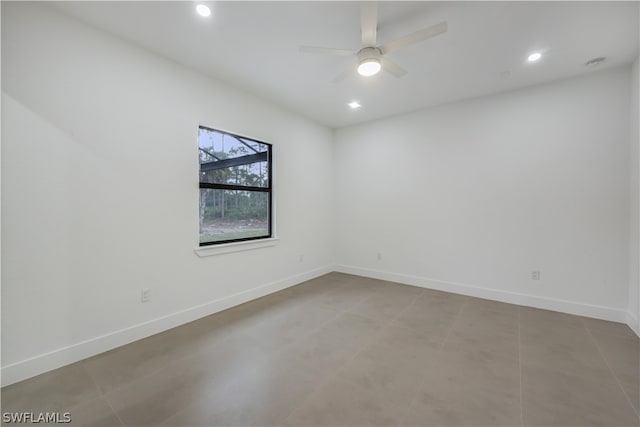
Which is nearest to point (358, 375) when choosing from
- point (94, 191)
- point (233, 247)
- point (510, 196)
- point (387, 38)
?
point (233, 247)

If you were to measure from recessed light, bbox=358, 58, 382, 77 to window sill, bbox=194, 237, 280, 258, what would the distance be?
243 centimetres

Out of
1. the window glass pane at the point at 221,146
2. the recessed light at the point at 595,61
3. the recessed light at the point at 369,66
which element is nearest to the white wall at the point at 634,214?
the recessed light at the point at 595,61

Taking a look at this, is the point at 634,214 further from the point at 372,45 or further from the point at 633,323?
the point at 372,45

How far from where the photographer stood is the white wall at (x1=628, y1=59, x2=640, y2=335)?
2590 millimetres

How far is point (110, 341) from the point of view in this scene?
2281mm

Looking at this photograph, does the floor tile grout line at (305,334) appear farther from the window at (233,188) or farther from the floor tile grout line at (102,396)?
the window at (233,188)

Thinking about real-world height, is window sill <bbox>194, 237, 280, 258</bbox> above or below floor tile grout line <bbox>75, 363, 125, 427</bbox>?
above

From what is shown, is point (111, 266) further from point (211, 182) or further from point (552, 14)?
point (552, 14)

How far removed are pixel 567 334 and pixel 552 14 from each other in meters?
2.92

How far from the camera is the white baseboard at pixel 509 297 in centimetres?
289

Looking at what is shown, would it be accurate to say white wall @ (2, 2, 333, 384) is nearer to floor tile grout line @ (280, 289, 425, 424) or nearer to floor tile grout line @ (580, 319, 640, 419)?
floor tile grout line @ (280, 289, 425, 424)

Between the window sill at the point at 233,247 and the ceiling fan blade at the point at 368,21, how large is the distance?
259 centimetres

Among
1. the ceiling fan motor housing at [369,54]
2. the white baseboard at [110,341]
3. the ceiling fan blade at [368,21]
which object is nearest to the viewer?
the ceiling fan blade at [368,21]

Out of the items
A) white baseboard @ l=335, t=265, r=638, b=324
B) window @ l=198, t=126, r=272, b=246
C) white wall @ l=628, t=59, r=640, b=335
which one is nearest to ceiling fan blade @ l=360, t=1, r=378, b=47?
window @ l=198, t=126, r=272, b=246
